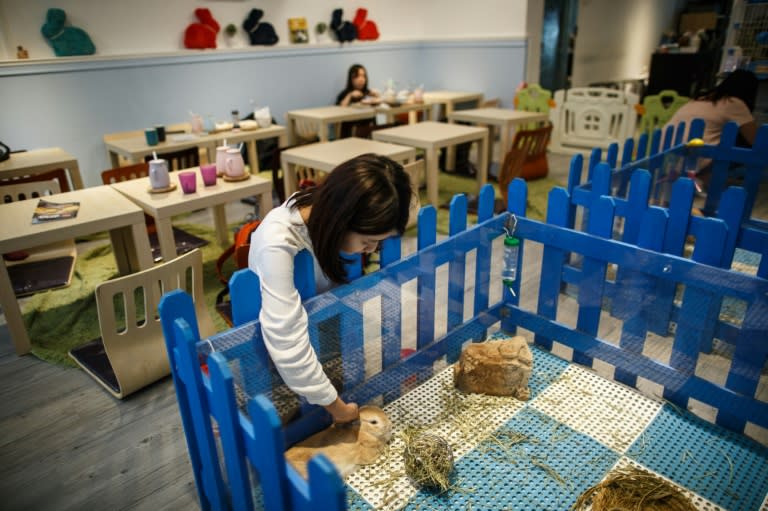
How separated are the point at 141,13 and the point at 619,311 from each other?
5.71 m

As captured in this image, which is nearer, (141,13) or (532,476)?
(532,476)

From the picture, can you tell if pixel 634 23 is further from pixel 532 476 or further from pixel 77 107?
pixel 532 476

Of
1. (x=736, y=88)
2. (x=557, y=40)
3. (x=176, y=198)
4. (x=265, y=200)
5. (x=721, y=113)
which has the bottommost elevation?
(x=265, y=200)

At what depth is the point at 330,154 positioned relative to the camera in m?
3.81

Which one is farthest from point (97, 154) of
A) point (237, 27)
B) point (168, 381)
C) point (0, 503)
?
point (0, 503)

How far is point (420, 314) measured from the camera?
1986mm

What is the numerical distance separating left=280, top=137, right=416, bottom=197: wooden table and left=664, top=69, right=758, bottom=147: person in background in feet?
6.38

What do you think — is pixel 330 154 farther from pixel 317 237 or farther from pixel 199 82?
pixel 199 82

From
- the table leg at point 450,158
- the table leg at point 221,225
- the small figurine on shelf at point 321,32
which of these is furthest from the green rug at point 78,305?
the small figurine on shelf at point 321,32

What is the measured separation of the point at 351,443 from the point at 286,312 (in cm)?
53

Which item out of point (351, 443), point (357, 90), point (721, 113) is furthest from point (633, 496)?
point (357, 90)

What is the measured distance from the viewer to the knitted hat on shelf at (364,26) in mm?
7512

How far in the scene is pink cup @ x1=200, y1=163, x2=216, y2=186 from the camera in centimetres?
300

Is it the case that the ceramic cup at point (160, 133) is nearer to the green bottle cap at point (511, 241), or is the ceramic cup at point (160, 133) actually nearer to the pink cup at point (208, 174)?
the pink cup at point (208, 174)
